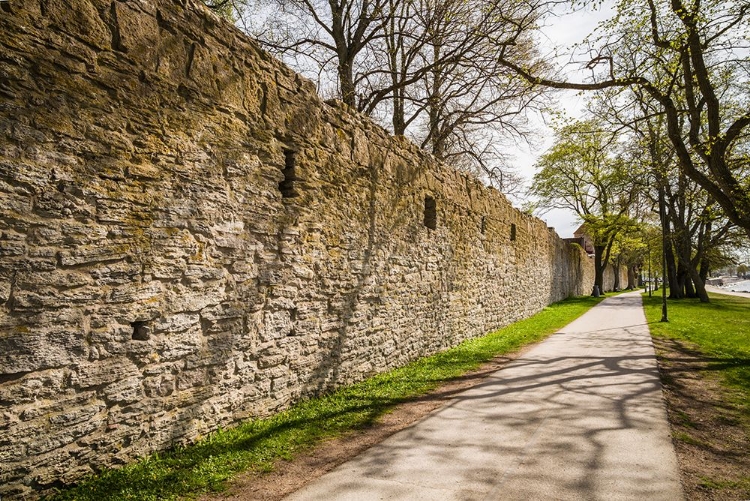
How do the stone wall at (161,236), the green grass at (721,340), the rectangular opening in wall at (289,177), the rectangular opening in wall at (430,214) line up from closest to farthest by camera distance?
1. the stone wall at (161,236)
2. the rectangular opening in wall at (289,177)
3. the green grass at (721,340)
4. the rectangular opening in wall at (430,214)

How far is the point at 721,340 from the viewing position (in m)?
10.6

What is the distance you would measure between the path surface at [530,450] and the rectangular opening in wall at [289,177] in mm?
2882

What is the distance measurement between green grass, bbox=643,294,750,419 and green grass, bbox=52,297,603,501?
3.74 meters

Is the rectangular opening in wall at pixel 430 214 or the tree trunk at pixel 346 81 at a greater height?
the tree trunk at pixel 346 81

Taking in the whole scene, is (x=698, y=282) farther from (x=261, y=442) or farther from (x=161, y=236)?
(x=161, y=236)

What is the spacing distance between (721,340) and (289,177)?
35.2 ft

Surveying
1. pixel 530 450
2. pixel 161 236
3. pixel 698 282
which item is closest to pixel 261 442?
pixel 161 236

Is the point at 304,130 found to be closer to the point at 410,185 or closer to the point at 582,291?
the point at 410,185

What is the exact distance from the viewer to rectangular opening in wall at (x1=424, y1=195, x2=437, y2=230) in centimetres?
901

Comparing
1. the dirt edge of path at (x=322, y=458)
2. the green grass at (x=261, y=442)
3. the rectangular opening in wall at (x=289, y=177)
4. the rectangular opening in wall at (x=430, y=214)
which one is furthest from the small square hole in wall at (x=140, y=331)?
the rectangular opening in wall at (x=430, y=214)

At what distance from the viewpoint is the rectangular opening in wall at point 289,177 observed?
17.6 feet

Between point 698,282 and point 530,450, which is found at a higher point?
point 698,282

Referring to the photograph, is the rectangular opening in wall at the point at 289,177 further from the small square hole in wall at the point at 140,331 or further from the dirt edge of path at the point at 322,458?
the dirt edge of path at the point at 322,458

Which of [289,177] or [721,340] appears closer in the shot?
[289,177]
